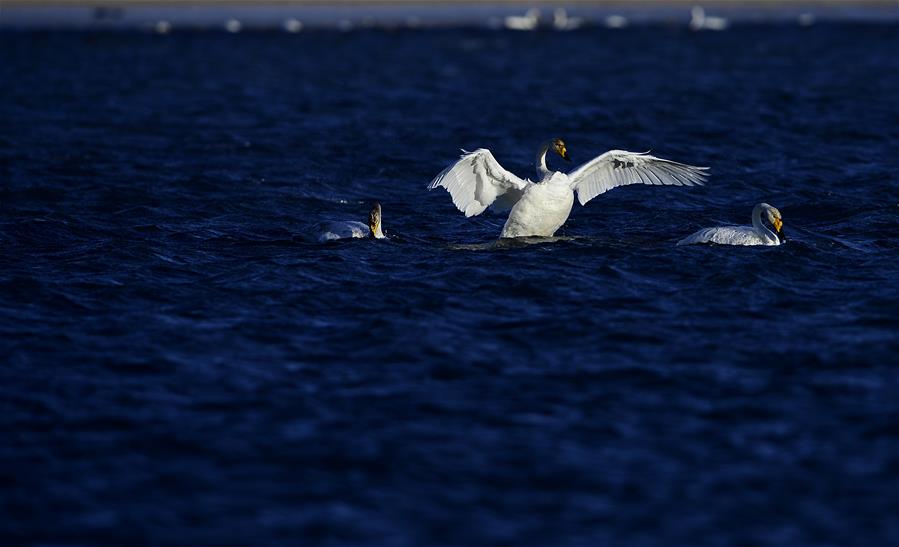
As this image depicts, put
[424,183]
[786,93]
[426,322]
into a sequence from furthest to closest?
[786,93] < [424,183] < [426,322]

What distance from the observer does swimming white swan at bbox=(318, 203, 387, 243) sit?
18.9 m

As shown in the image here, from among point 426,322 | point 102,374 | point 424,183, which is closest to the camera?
point 102,374

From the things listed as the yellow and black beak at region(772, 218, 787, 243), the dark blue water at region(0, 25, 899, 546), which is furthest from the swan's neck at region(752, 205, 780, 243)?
the dark blue water at region(0, 25, 899, 546)

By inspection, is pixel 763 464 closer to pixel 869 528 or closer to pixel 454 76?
pixel 869 528

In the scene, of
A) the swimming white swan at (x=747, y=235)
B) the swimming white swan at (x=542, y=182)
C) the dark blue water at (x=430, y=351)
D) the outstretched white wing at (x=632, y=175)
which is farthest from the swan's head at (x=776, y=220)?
the outstretched white wing at (x=632, y=175)

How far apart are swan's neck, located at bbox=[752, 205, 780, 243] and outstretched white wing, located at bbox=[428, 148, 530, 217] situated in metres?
3.03

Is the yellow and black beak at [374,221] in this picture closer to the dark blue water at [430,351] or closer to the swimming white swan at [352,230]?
the swimming white swan at [352,230]

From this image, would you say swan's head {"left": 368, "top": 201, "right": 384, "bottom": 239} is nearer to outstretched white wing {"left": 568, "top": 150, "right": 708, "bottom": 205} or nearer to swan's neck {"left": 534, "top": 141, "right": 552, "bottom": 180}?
swan's neck {"left": 534, "top": 141, "right": 552, "bottom": 180}

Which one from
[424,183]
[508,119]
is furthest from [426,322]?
[508,119]

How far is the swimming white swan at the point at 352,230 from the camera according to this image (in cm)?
1891

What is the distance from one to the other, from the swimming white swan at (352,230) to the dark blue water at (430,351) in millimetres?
218

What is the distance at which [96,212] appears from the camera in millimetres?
21516

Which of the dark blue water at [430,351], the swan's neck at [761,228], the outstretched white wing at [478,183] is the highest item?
the outstretched white wing at [478,183]

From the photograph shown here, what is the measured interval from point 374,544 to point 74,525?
216cm
